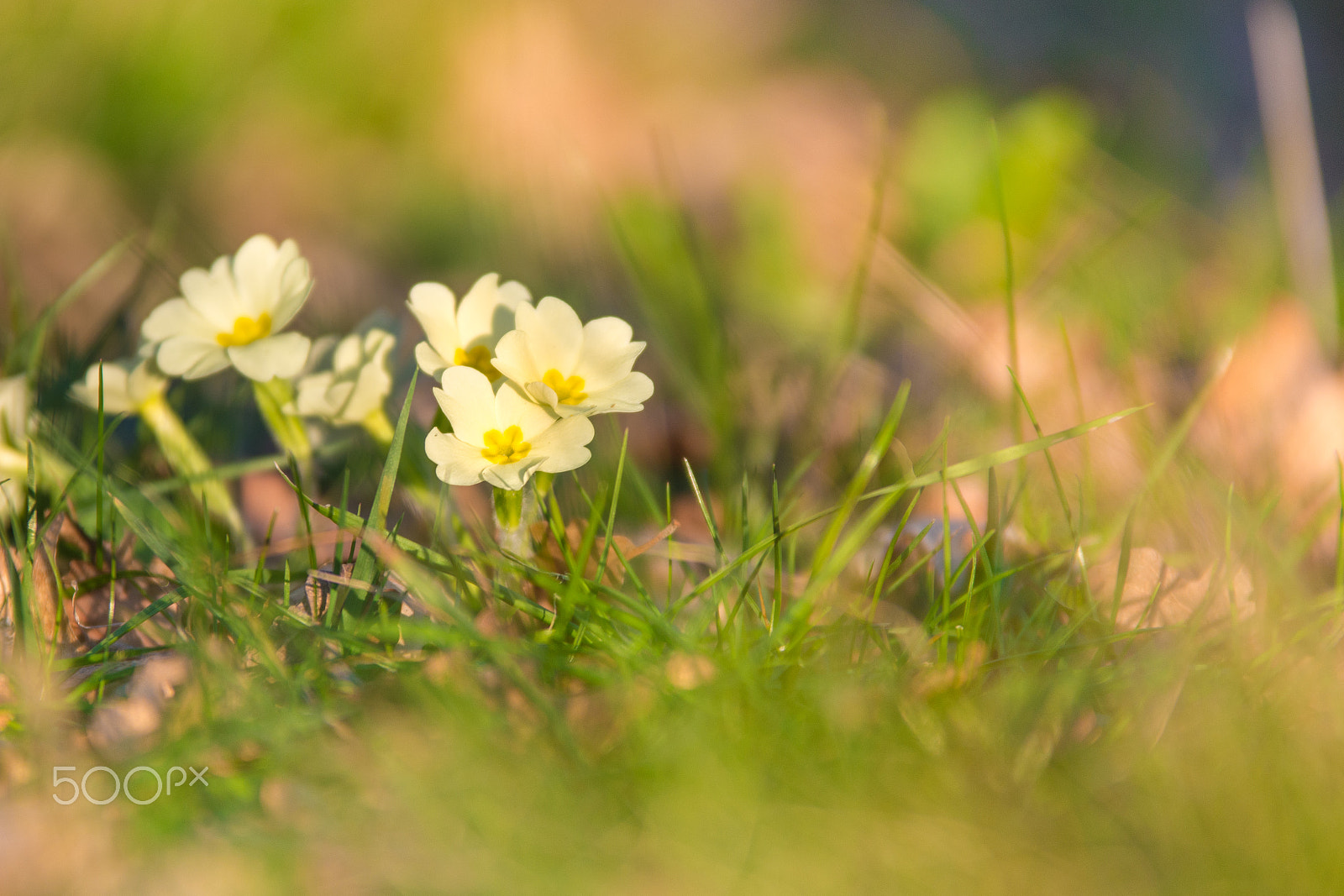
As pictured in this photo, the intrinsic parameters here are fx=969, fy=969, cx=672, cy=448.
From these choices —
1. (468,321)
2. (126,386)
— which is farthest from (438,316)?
(126,386)

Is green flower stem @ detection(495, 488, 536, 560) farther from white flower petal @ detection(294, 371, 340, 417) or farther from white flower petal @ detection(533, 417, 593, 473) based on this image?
white flower petal @ detection(294, 371, 340, 417)

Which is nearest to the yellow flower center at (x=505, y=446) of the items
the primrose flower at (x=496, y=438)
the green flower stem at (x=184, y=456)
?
the primrose flower at (x=496, y=438)

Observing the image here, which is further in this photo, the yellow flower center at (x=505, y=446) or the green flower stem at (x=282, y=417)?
the green flower stem at (x=282, y=417)

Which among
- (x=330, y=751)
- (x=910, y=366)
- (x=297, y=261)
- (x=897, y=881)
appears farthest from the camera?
(x=910, y=366)

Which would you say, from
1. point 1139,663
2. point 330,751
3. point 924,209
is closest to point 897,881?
point 1139,663

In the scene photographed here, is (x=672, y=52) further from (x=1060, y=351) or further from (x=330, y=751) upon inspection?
(x=330, y=751)

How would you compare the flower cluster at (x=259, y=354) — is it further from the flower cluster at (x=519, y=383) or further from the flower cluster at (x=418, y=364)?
the flower cluster at (x=519, y=383)

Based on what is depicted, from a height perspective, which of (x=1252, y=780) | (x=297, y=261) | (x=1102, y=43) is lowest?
(x=1252, y=780)
